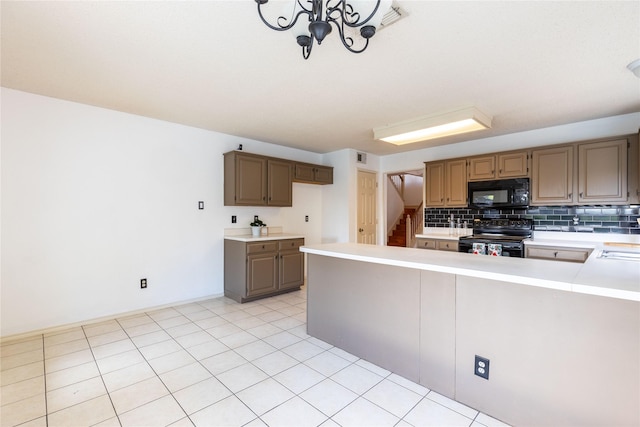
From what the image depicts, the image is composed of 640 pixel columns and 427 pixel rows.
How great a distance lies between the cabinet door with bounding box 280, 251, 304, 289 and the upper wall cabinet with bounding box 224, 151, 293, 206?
33.1 inches

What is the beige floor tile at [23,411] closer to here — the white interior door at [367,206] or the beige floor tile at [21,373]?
the beige floor tile at [21,373]

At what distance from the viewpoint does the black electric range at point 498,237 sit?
377 cm

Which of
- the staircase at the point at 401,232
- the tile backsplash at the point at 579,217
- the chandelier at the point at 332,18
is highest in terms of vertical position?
the chandelier at the point at 332,18

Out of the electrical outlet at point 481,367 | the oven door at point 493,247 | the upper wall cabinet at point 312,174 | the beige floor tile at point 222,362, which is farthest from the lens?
the upper wall cabinet at point 312,174

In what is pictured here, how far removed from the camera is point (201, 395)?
1.96 metres

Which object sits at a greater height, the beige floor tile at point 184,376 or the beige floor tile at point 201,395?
the beige floor tile at point 184,376

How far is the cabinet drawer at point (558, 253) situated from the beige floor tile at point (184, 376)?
3.89m

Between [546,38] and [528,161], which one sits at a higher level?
[546,38]

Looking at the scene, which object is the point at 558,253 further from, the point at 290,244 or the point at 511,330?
the point at 290,244

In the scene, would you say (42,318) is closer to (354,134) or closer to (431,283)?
(431,283)

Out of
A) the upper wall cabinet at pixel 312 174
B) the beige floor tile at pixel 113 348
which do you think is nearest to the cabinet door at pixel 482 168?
the upper wall cabinet at pixel 312 174

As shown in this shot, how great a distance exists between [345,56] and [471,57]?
0.95 meters

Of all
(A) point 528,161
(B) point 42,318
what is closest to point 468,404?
(A) point 528,161

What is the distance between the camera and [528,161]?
152 inches
